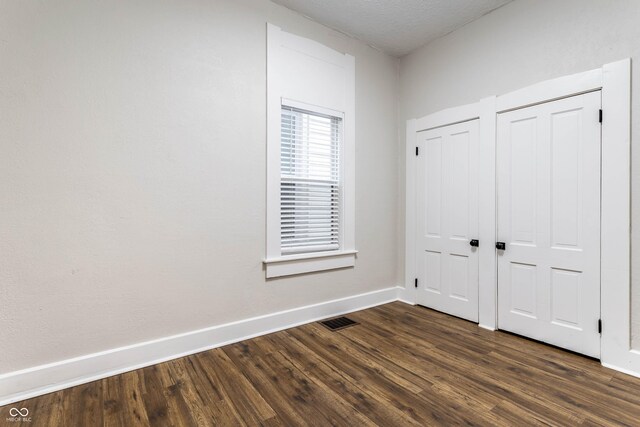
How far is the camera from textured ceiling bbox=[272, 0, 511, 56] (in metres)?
2.88

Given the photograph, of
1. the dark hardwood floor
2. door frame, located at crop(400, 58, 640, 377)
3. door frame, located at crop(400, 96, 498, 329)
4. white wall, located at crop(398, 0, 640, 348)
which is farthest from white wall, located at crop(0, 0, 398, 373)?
door frame, located at crop(400, 58, 640, 377)

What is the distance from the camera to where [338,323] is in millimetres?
3133

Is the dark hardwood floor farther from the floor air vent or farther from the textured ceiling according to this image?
the textured ceiling

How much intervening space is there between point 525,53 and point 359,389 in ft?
10.6

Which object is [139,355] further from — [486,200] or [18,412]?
[486,200]

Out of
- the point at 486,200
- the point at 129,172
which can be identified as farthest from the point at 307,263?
the point at 486,200

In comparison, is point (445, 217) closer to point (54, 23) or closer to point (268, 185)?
point (268, 185)

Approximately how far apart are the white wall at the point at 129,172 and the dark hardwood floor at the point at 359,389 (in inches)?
16.3

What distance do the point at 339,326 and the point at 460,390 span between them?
1.31 metres

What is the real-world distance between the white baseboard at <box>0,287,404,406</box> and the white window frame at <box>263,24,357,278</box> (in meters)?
0.46

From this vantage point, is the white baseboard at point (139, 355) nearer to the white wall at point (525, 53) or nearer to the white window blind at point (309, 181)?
the white window blind at point (309, 181)

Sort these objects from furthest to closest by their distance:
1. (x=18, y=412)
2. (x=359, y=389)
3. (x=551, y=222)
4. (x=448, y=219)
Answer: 1. (x=448, y=219)
2. (x=551, y=222)
3. (x=359, y=389)
4. (x=18, y=412)

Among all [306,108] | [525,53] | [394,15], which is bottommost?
[306,108]

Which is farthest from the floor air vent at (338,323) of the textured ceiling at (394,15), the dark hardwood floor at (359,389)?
the textured ceiling at (394,15)
